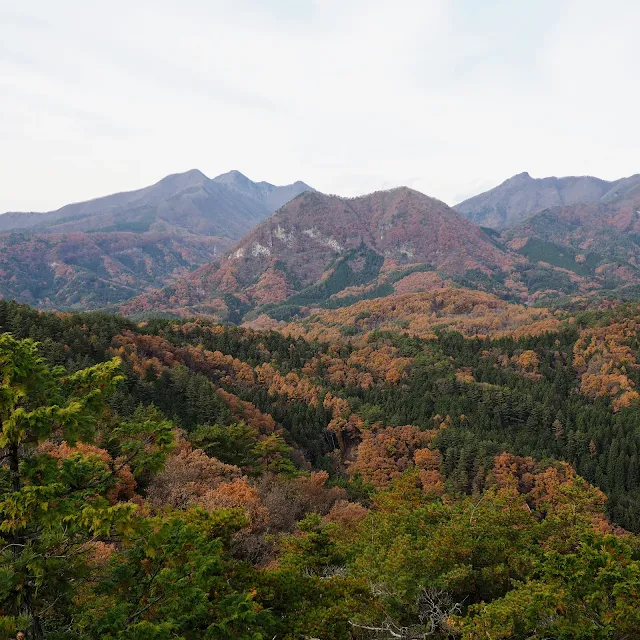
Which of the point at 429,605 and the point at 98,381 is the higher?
the point at 98,381

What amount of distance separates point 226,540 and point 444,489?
6041 centimetres

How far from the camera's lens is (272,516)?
3481 cm

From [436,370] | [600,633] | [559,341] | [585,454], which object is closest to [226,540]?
[600,633]

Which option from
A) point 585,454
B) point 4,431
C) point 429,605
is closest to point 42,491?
point 4,431

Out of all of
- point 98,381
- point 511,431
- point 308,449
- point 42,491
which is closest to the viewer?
point 42,491

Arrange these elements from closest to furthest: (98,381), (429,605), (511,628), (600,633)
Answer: (98,381) → (600,633) → (511,628) → (429,605)

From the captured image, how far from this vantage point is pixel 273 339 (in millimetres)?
140375

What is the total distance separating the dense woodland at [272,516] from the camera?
1120 centimetres

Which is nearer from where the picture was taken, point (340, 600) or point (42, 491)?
point (42, 491)

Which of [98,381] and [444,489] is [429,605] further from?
[444,489]

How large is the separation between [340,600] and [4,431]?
568 inches

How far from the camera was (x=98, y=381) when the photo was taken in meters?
12.1

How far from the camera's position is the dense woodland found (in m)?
11.2

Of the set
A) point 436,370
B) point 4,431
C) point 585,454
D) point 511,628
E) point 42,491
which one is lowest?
point 585,454
